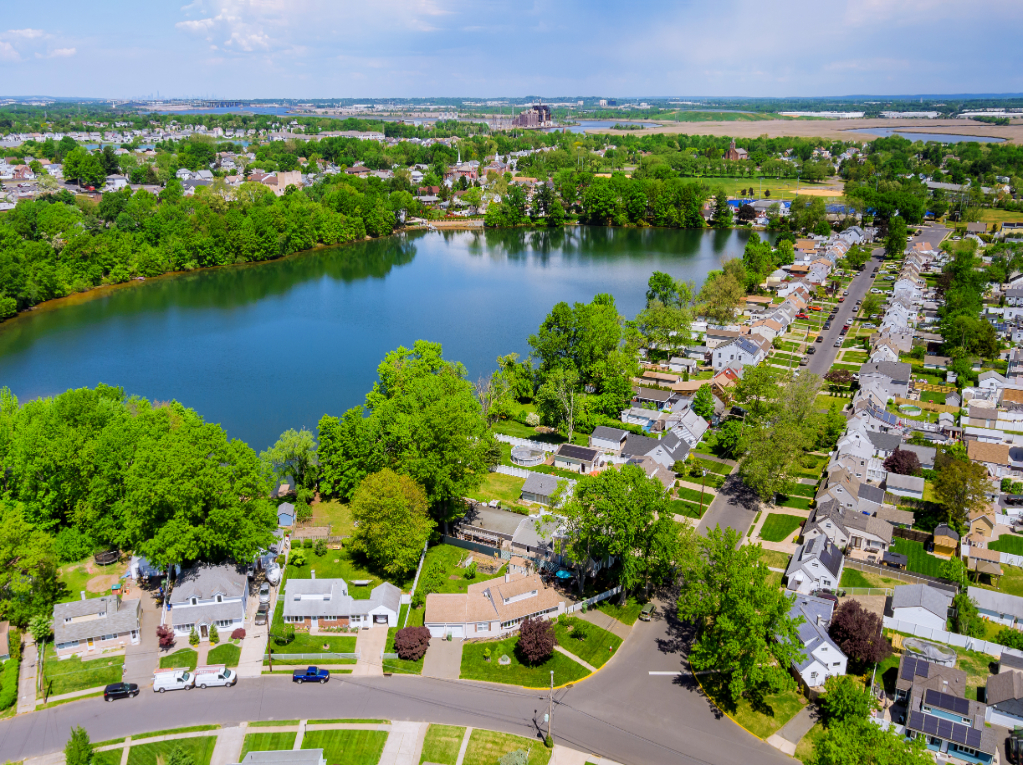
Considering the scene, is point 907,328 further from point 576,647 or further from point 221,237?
point 221,237

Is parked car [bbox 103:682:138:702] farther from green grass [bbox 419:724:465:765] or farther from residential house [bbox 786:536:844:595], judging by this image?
residential house [bbox 786:536:844:595]

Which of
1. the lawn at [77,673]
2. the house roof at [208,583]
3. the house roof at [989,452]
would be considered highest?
the house roof at [989,452]

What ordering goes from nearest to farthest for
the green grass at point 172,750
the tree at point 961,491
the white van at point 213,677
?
the green grass at point 172,750
the white van at point 213,677
the tree at point 961,491

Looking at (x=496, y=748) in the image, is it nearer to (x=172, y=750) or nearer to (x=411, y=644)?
(x=411, y=644)

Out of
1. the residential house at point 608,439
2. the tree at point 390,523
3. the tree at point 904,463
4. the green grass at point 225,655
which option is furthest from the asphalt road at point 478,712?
the tree at point 904,463

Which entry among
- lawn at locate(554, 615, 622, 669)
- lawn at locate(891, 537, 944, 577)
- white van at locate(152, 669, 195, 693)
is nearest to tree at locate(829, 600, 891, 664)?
lawn at locate(891, 537, 944, 577)

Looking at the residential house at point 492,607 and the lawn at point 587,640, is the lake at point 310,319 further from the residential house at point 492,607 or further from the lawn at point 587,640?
the lawn at point 587,640
